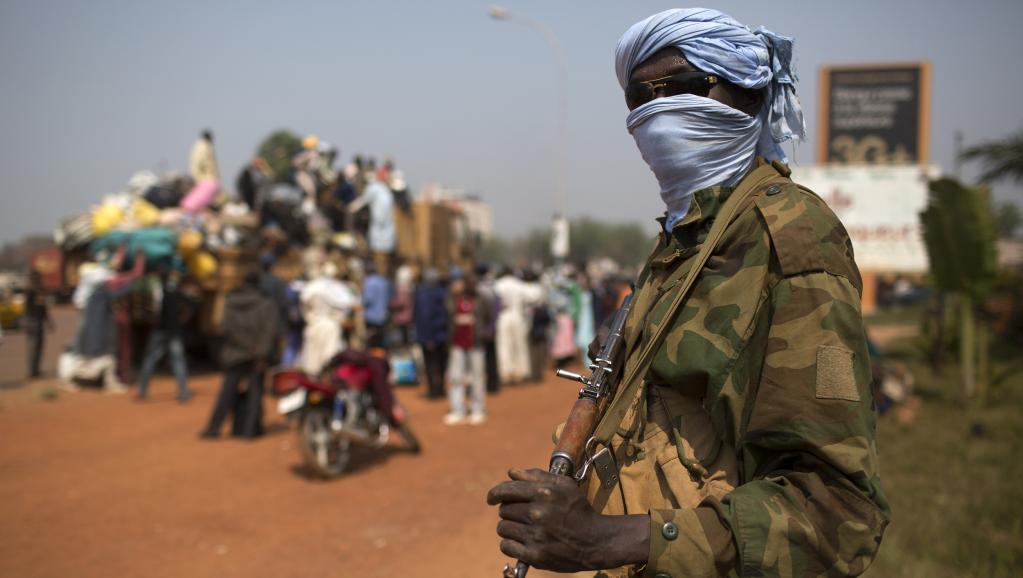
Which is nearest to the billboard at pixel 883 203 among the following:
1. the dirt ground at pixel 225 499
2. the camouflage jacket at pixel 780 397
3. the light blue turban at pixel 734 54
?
the dirt ground at pixel 225 499

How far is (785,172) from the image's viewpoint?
1517 millimetres

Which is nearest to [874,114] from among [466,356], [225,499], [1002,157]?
[1002,157]

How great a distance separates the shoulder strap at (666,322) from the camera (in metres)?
1.36

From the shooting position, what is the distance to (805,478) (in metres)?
1.20

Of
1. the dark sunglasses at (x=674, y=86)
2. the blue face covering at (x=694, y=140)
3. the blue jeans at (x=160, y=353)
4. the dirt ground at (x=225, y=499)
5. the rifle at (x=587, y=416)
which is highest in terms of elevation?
the dark sunglasses at (x=674, y=86)

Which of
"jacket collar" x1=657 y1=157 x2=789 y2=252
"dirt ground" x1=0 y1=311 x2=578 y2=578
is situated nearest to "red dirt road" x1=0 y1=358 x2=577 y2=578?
"dirt ground" x1=0 y1=311 x2=578 y2=578

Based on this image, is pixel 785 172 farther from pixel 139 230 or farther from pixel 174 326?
pixel 139 230

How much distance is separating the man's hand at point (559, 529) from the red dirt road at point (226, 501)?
3.36 meters

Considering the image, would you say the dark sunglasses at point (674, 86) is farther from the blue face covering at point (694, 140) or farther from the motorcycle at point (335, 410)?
the motorcycle at point (335, 410)

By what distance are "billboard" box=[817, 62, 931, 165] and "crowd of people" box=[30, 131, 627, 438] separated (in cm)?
1524

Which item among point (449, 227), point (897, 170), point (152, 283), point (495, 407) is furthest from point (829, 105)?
point (152, 283)

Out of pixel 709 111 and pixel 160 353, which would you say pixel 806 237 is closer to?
pixel 709 111

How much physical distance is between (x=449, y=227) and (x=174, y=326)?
9146mm

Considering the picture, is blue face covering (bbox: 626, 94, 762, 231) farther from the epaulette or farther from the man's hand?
the man's hand
